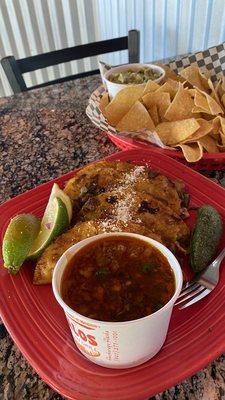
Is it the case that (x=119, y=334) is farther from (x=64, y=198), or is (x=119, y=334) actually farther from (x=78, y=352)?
(x=64, y=198)

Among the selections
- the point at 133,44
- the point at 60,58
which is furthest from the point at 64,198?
the point at 133,44

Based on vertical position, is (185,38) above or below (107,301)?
below

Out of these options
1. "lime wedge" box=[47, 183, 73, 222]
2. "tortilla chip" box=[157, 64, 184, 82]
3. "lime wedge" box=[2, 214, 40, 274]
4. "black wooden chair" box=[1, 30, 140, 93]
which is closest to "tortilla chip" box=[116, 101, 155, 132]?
"tortilla chip" box=[157, 64, 184, 82]

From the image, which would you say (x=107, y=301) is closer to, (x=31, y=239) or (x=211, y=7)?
(x=31, y=239)

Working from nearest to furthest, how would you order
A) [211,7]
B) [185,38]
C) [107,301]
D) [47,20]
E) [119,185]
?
[107,301]
[119,185]
[211,7]
[185,38]
[47,20]

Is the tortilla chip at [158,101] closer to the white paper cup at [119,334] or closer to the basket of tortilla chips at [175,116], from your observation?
the basket of tortilla chips at [175,116]

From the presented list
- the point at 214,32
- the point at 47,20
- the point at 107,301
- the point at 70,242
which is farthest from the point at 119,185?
the point at 47,20

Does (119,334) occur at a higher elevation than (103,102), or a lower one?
higher
